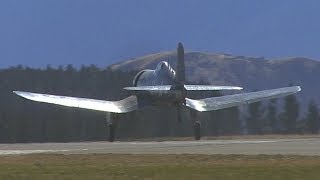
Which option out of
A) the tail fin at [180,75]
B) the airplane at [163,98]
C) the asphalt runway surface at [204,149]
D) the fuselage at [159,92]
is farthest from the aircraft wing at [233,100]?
the asphalt runway surface at [204,149]

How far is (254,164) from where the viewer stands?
3906cm

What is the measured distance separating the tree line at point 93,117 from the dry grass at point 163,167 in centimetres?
6499

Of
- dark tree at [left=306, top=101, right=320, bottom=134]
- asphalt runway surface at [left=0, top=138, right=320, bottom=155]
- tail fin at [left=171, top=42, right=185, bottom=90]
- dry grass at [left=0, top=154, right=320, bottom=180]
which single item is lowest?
dry grass at [left=0, top=154, right=320, bottom=180]

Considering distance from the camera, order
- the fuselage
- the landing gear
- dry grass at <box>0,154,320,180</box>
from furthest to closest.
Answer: the landing gear
the fuselage
dry grass at <box>0,154,320,180</box>

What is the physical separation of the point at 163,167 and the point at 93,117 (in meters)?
109

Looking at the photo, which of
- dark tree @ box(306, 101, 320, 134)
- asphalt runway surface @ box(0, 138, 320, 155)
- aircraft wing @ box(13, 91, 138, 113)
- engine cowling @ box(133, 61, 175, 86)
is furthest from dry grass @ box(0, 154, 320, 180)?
dark tree @ box(306, 101, 320, 134)

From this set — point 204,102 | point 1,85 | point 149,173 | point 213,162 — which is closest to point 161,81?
point 204,102

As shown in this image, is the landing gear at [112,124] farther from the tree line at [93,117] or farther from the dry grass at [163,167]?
the dry grass at [163,167]

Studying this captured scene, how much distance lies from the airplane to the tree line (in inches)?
629

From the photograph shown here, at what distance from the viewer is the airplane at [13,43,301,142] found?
8350 centimetres

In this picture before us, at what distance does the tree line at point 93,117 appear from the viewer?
146125 mm

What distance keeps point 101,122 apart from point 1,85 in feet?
103

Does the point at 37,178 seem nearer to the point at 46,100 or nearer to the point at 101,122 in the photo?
the point at 46,100

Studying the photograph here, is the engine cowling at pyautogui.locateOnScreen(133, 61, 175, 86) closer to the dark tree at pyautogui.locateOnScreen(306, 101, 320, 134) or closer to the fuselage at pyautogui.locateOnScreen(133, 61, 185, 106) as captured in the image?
the fuselage at pyautogui.locateOnScreen(133, 61, 185, 106)
